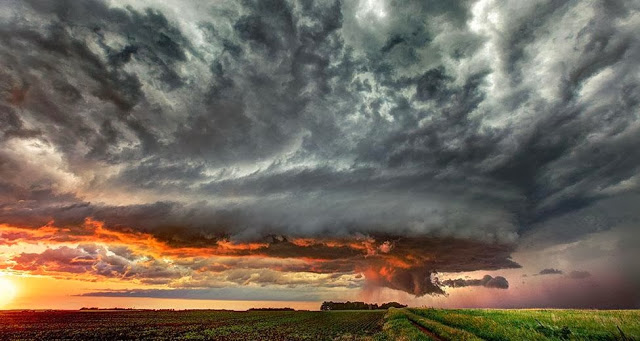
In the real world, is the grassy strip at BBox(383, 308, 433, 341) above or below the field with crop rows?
above

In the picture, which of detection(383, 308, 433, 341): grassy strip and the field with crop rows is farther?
the field with crop rows

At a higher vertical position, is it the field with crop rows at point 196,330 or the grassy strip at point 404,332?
the grassy strip at point 404,332

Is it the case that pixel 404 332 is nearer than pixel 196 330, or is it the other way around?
pixel 404 332

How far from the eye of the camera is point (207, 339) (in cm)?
4431

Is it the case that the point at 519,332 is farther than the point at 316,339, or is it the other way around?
the point at 316,339

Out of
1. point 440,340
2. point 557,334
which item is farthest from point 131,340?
point 557,334

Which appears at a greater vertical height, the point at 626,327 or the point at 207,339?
the point at 626,327

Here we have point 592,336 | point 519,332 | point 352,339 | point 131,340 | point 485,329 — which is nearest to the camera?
point 592,336

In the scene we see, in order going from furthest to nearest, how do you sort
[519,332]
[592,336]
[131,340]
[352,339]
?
1. [131,340]
2. [352,339]
3. [519,332]
4. [592,336]

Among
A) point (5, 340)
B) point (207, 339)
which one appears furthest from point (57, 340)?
point (207, 339)

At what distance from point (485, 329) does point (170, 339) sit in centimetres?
3896

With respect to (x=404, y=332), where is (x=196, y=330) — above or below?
below

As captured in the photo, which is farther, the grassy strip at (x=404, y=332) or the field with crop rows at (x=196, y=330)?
the field with crop rows at (x=196, y=330)

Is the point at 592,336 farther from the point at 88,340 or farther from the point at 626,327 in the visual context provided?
the point at 88,340
